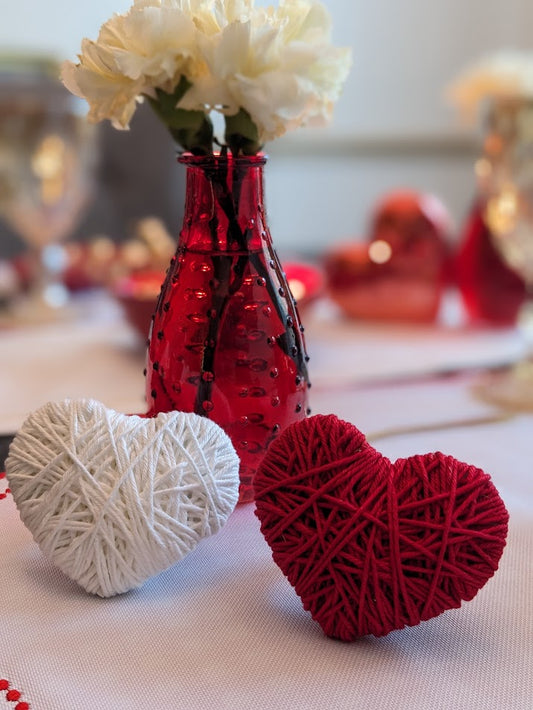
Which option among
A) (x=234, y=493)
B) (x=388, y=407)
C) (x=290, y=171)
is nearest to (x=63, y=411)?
(x=234, y=493)

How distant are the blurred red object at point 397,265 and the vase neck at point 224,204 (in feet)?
1.64

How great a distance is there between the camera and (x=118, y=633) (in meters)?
0.36

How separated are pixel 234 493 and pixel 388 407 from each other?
310mm

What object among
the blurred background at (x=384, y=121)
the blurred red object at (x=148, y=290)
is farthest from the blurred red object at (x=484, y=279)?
the blurred background at (x=384, y=121)

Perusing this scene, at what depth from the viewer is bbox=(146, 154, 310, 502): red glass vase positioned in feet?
1.49

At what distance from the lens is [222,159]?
0.44 metres

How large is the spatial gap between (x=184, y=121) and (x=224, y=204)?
47 mm

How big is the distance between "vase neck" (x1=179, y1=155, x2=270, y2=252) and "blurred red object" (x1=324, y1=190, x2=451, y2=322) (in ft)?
1.64

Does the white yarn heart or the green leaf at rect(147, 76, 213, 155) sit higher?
the green leaf at rect(147, 76, 213, 155)

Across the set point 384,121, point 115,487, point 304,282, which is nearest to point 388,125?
point 384,121

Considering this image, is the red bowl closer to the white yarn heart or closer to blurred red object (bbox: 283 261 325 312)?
blurred red object (bbox: 283 261 325 312)

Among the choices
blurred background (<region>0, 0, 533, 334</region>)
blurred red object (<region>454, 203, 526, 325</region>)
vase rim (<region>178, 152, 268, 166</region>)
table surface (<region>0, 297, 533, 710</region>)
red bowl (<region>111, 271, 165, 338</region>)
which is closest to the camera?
table surface (<region>0, 297, 533, 710</region>)

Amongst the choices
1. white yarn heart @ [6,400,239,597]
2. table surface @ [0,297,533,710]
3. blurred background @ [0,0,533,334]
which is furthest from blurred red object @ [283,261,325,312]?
blurred background @ [0,0,533,334]

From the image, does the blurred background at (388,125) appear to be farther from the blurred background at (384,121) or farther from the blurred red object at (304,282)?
the blurred red object at (304,282)
